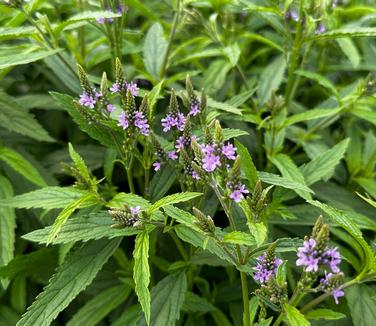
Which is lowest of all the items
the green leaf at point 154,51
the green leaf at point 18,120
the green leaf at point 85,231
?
the green leaf at point 85,231

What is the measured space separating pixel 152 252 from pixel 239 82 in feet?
4.52

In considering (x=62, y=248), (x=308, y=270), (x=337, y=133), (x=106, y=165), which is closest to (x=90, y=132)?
(x=106, y=165)

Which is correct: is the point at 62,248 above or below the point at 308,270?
below

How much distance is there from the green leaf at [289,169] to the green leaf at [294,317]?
0.56 metres

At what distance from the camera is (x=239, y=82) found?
11.2 ft

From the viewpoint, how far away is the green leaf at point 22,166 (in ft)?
8.44

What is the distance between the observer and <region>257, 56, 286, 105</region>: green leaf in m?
2.96

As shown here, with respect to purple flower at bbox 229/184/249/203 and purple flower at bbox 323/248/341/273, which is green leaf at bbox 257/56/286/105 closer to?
purple flower at bbox 229/184/249/203

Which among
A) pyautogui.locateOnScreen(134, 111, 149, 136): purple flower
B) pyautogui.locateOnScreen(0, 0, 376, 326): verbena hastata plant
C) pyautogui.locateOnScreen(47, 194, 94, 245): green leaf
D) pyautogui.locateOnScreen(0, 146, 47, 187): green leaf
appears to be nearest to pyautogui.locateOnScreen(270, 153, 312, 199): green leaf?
pyautogui.locateOnScreen(0, 0, 376, 326): verbena hastata plant

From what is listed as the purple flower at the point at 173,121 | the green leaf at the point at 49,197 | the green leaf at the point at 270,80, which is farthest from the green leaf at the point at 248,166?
the green leaf at the point at 270,80

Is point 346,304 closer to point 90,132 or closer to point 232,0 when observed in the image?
point 90,132

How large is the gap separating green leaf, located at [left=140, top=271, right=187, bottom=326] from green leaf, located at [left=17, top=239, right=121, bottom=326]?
27 centimetres

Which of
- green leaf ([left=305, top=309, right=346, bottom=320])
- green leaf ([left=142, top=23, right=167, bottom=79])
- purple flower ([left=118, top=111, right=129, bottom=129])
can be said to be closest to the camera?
green leaf ([left=305, top=309, right=346, bottom=320])

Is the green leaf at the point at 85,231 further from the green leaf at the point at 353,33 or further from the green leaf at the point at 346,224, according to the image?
the green leaf at the point at 353,33
